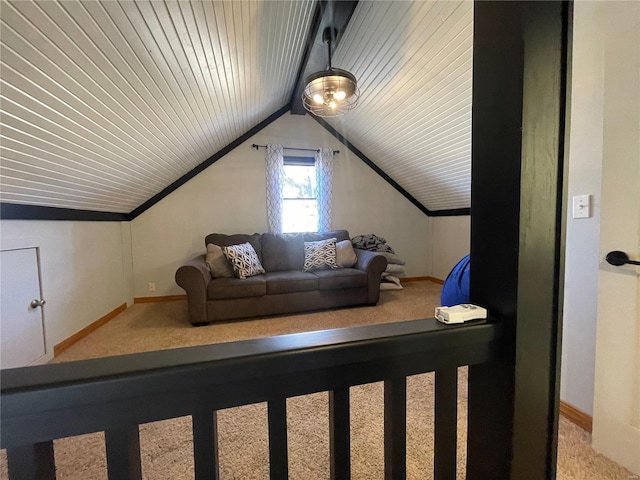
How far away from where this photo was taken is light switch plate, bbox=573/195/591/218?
4.41ft

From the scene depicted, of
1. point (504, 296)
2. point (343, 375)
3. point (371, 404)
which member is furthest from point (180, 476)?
point (504, 296)

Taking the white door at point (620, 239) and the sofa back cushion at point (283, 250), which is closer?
the white door at point (620, 239)

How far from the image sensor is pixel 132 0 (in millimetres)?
1212

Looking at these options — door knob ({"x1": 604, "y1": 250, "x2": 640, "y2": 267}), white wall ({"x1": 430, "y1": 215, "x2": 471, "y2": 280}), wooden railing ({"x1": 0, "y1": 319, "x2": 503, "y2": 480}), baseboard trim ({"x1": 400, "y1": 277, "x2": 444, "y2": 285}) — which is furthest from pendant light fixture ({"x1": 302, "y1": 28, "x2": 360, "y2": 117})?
baseboard trim ({"x1": 400, "y1": 277, "x2": 444, "y2": 285})

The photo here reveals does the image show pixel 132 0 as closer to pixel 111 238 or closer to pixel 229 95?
pixel 229 95

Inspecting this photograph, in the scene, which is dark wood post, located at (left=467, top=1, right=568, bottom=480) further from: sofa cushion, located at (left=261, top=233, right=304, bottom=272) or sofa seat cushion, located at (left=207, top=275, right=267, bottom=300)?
sofa cushion, located at (left=261, top=233, right=304, bottom=272)

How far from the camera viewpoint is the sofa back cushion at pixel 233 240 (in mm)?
3615

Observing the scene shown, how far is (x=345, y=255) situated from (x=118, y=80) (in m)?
2.73

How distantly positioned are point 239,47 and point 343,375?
216 centimetres

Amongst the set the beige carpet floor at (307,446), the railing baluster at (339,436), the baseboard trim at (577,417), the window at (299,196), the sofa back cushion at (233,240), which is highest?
the window at (299,196)

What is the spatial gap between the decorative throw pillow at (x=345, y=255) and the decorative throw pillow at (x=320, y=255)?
5cm

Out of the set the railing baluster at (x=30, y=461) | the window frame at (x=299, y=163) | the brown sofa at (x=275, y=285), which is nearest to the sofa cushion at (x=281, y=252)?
the brown sofa at (x=275, y=285)

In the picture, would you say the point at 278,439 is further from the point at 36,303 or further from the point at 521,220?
the point at 36,303

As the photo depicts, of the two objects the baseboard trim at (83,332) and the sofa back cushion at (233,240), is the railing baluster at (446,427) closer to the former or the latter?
the baseboard trim at (83,332)
